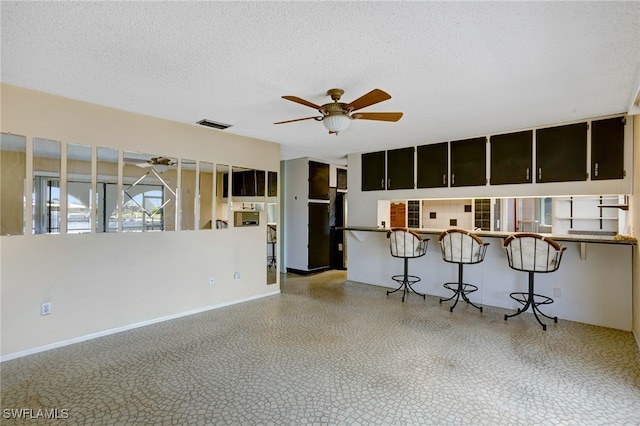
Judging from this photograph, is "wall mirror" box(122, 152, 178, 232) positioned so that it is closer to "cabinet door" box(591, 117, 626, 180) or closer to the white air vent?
the white air vent

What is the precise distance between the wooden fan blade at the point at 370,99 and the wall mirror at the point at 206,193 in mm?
2373

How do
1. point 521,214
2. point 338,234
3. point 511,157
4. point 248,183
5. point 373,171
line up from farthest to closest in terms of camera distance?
point 338,234, point 373,171, point 521,214, point 248,183, point 511,157

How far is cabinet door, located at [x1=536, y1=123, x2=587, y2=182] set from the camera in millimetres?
3863

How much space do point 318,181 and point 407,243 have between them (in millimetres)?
2828

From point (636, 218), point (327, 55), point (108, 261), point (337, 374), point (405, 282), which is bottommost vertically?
point (337, 374)

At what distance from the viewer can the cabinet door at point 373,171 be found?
5.72 metres

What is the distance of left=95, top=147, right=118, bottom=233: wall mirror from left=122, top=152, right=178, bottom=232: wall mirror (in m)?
0.09

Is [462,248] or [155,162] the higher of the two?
Result: [155,162]

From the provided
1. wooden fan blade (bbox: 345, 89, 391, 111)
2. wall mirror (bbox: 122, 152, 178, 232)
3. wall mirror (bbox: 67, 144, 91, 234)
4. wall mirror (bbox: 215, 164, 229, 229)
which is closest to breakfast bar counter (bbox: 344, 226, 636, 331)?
wall mirror (bbox: 215, 164, 229, 229)

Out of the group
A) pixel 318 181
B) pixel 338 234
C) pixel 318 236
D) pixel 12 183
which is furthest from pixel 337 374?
pixel 338 234

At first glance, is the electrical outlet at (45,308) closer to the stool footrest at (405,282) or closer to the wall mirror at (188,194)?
the wall mirror at (188,194)

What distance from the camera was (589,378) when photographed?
256 cm

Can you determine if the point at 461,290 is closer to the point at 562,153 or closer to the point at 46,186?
the point at 562,153

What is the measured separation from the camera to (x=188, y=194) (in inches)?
164
